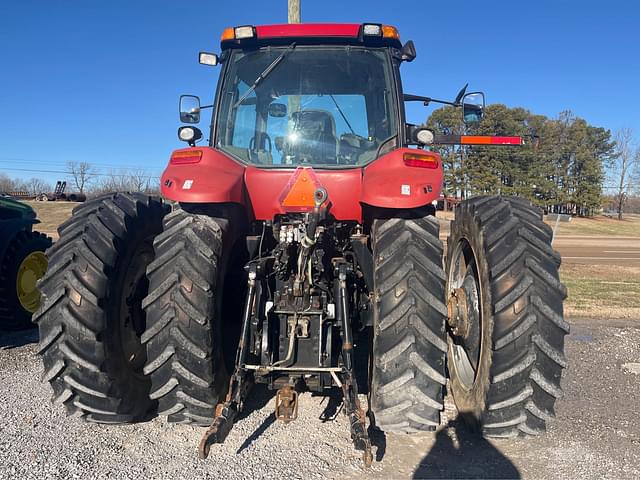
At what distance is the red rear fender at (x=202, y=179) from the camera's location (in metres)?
3.12

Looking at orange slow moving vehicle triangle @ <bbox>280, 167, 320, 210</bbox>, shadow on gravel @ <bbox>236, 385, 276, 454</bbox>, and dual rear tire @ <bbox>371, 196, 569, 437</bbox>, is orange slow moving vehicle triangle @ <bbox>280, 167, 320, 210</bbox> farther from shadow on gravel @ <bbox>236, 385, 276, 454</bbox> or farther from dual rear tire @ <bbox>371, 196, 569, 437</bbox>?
shadow on gravel @ <bbox>236, 385, 276, 454</bbox>

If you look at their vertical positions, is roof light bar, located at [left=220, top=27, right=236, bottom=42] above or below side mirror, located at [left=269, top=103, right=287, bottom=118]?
above

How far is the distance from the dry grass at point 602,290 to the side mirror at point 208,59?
6340 mm

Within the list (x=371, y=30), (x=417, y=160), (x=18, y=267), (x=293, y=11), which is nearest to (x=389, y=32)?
(x=371, y=30)

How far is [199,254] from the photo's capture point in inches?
120

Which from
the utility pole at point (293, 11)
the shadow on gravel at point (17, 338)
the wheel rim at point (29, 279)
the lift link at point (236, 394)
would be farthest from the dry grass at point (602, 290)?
the wheel rim at point (29, 279)

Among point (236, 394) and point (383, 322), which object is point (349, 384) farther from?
point (236, 394)

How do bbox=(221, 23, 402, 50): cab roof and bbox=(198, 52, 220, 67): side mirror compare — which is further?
bbox=(198, 52, 220, 67): side mirror

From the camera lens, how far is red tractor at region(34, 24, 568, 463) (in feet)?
9.55

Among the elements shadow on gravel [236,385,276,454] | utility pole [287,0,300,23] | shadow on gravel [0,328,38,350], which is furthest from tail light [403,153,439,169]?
utility pole [287,0,300,23]

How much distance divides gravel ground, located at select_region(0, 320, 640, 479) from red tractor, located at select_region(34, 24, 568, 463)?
254 mm

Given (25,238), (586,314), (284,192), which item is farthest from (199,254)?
(586,314)

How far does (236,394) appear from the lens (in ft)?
9.51

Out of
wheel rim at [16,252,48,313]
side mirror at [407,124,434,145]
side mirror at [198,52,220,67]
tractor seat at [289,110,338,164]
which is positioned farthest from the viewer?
wheel rim at [16,252,48,313]
